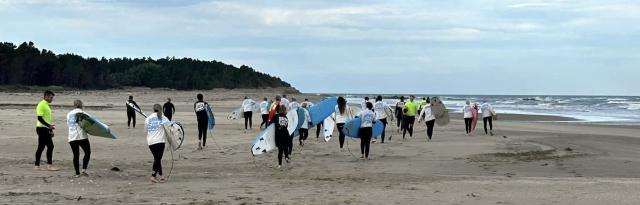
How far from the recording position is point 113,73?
103750mm

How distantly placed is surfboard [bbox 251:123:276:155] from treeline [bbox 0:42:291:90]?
2737 inches

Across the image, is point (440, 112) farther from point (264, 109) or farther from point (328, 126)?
point (328, 126)

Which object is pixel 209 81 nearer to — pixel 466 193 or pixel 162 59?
pixel 162 59

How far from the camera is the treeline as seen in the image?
77.3 meters

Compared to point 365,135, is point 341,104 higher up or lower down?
higher up

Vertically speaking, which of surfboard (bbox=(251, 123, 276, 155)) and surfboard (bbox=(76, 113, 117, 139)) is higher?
surfboard (bbox=(76, 113, 117, 139))

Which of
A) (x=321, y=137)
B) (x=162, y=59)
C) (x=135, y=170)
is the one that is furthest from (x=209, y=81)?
(x=135, y=170)

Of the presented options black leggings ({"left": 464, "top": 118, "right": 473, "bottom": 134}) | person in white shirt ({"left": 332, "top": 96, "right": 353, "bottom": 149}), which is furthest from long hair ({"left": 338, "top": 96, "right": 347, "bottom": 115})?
black leggings ({"left": 464, "top": 118, "right": 473, "bottom": 134})

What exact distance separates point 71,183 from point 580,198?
24.3 feet

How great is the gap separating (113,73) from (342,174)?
97.7 metres

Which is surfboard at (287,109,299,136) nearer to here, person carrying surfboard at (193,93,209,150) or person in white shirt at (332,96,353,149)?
person in white shirt at (332,96,353,149)

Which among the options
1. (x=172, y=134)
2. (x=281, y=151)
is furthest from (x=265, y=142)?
(x=172, y=134)

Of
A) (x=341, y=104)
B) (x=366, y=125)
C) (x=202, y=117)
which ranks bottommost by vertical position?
(x=366, y=125)

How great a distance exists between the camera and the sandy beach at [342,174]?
29.4 feet
